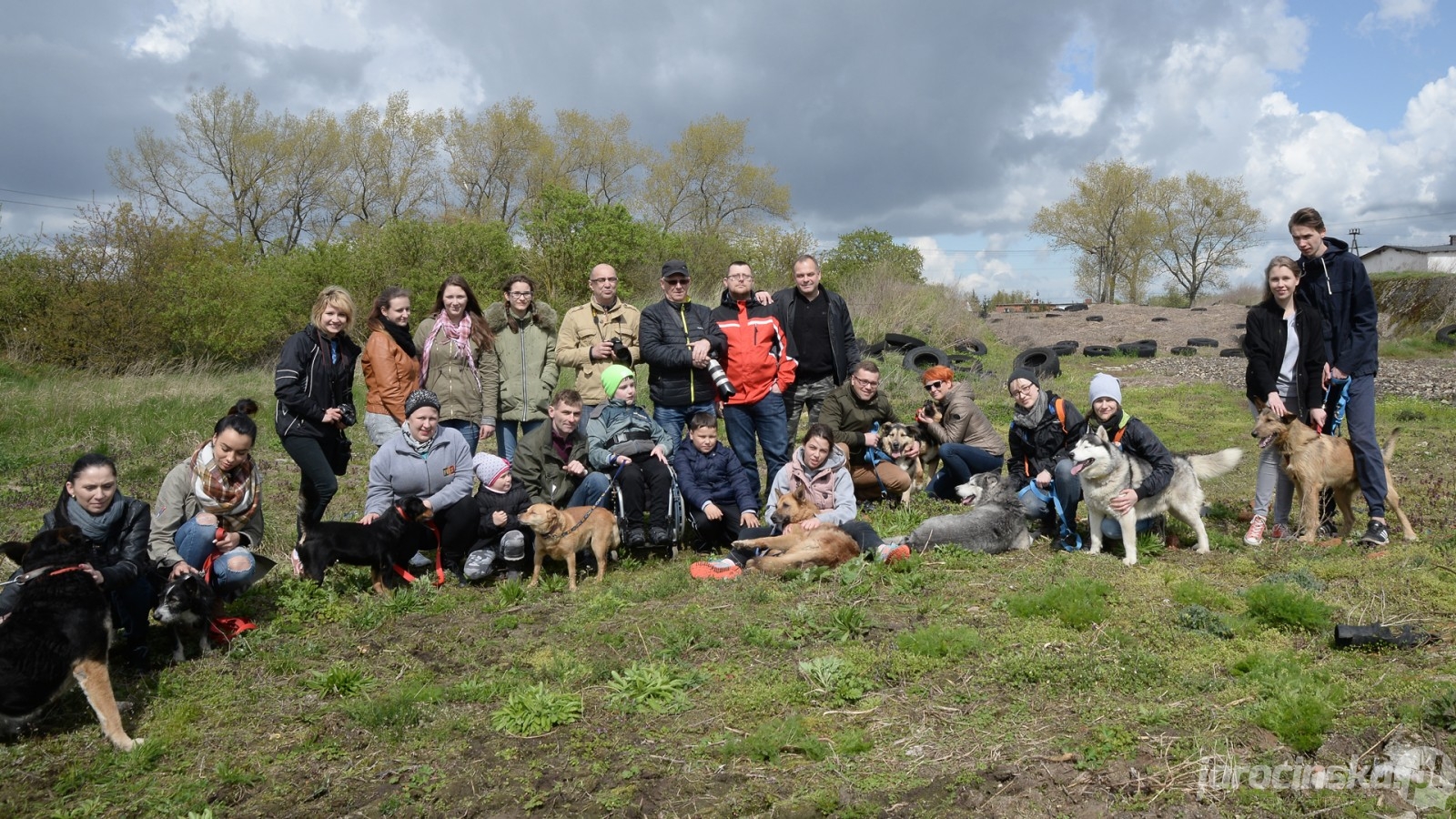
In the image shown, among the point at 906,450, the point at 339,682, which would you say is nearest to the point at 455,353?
the point at 339,682

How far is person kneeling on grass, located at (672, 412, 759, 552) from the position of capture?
6.39 m

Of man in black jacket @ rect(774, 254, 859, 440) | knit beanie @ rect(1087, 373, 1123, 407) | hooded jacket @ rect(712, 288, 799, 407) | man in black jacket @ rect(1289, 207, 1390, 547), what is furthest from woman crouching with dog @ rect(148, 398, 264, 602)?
man in black jacket @ rect(1289, 207, 1390, 547)

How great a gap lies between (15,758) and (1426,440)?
41.9ft

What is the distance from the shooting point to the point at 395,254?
2092 cm

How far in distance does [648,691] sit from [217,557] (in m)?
2.77

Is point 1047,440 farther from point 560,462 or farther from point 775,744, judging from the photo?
point 775,744

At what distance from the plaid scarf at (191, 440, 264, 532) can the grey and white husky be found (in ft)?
14.0

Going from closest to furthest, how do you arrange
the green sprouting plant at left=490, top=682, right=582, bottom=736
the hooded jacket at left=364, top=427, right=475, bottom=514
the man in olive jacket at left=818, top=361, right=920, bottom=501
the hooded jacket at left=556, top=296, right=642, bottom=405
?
1. the green sprouting plant at left=490, top=682, right=582, bottom=736
2. the hooded jacket at left=364, top=427, right=475, bottom=514
3. the hooded jacket at left=556, top=296, right=642, bottom=405
4. the man in olive jacket at left=818, top=361, right=920, bottom=501

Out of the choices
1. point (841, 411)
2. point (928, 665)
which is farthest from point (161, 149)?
point (928, 665)

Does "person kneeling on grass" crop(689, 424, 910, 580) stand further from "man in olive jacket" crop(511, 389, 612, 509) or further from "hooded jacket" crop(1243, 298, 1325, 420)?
"hooded jacket" crop(1243, 298, 1325, 420)

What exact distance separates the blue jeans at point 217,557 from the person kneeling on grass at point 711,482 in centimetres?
289

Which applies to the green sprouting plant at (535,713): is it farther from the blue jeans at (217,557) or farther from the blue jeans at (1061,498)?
the blue jeans at (1061,498)

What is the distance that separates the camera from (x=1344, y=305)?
5.55m

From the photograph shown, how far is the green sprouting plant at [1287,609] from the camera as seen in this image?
4.23m
